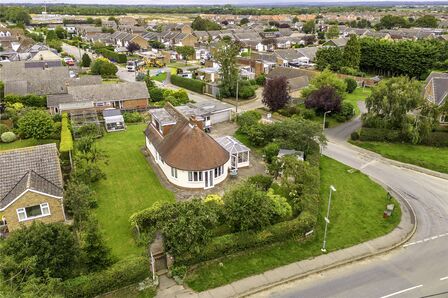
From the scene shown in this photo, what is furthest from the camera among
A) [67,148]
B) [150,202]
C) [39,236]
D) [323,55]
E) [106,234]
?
[323,55]

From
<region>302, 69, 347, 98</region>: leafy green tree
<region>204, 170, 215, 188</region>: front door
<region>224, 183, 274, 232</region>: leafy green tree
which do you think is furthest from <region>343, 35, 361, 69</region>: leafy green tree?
<region>224, 183, 274, 232</region>: leafy green tree

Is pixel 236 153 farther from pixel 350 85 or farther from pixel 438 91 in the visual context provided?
pixel 350 85

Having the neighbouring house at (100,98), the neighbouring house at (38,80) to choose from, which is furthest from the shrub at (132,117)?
the neighbouring house at (38,80)

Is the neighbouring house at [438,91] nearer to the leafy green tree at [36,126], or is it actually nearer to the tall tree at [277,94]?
the tall tree at [277,94]

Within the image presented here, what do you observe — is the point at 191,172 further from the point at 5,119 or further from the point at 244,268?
the point at 5,119

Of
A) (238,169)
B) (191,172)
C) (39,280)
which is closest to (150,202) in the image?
(191,172)

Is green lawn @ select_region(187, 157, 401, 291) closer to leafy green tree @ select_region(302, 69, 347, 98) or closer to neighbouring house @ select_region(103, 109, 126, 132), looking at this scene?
leafy green tree @ select_region(302, 69, 347, 98)
